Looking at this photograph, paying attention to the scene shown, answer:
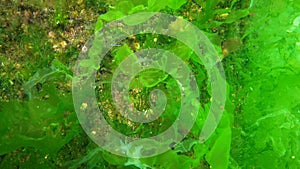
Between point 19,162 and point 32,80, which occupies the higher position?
point 32,80

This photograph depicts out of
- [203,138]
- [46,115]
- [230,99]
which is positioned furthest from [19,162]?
[230,99]

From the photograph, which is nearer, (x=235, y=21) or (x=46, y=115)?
(x=46, y=115)

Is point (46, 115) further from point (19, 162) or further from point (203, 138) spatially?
point (203, 138)

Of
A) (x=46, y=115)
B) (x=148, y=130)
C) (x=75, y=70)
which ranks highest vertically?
(x=75, y=70)

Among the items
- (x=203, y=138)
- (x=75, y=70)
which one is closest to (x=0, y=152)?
(x=75, y=70)

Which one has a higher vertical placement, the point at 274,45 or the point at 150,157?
the point at 274,45

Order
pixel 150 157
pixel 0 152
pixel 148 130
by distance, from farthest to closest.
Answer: pixel 148 130
pixel 150 157
pixel 0 152

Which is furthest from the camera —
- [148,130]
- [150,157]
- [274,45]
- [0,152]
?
[274,45]

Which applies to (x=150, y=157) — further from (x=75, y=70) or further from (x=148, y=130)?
(x=75, y=70)

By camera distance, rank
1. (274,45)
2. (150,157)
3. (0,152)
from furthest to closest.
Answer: (274,45), (150,157), (0,152)
